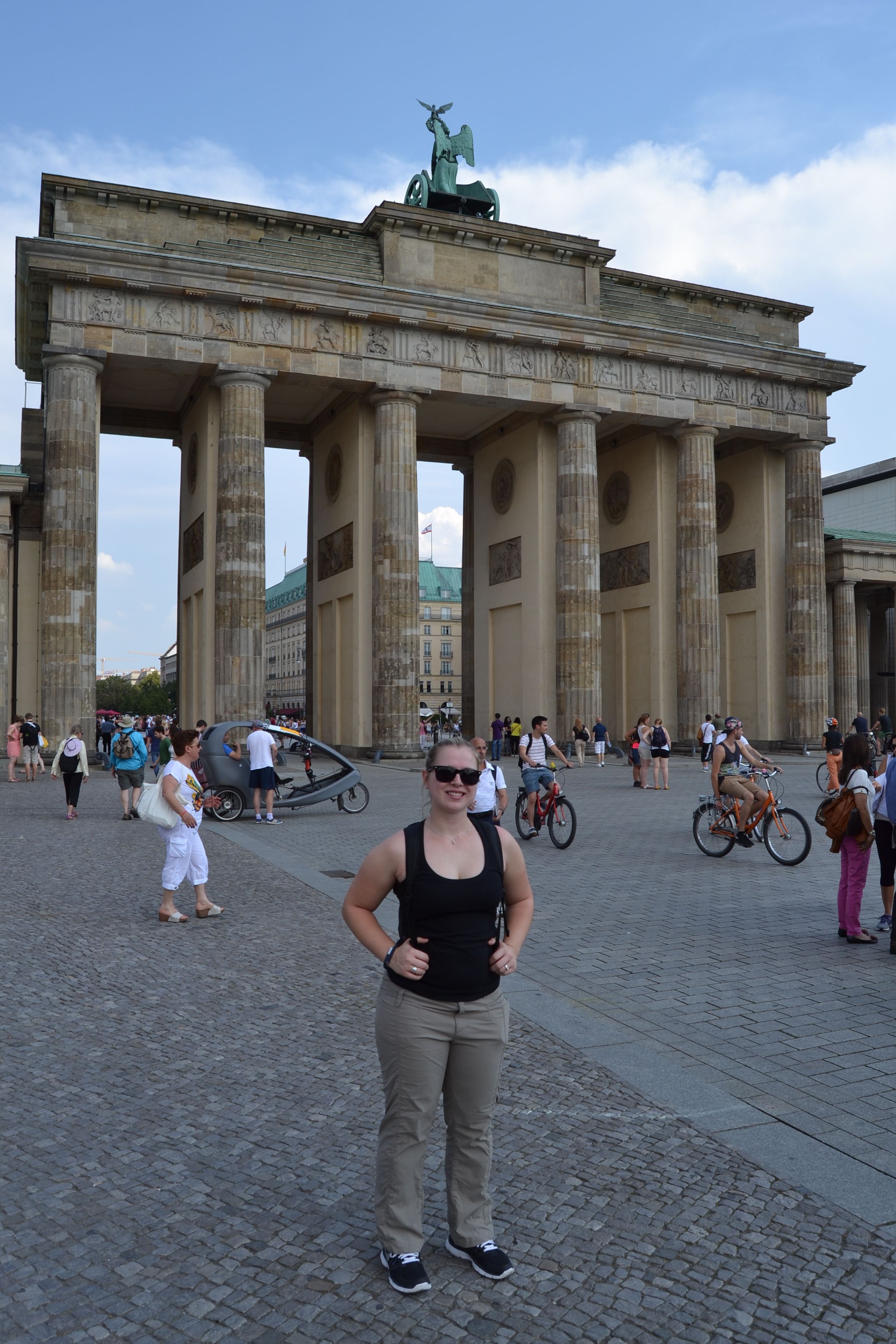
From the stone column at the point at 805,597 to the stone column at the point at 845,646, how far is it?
5013 millimetres

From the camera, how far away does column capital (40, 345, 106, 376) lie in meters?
30.3

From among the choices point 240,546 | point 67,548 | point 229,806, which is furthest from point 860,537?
point 229,806

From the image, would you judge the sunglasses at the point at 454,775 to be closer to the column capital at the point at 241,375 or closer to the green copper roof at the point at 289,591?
the column capital at the point at 241,375

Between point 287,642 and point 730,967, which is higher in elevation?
point 287,642

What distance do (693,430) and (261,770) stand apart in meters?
26.1

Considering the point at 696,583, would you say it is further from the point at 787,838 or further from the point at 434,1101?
the point at 434,1101

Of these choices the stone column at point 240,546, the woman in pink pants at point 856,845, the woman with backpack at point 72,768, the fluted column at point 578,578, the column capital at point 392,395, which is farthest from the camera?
the fluted column at point 578,578

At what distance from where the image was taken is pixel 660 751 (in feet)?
76.7

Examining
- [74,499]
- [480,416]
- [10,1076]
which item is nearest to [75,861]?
[10,1076]

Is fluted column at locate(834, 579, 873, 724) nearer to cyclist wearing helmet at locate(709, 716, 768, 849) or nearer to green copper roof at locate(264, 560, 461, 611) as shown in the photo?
cyclist wearing helmet at locate(709, 716, 768, 849)

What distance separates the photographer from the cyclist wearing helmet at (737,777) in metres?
12.3

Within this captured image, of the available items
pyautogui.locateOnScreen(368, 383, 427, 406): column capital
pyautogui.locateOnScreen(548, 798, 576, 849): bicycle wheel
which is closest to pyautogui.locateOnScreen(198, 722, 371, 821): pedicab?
pyautogui.locateOnScreen(548, 798, 576, 849): bicycle wheel

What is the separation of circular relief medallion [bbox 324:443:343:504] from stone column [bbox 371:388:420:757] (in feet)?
11.1

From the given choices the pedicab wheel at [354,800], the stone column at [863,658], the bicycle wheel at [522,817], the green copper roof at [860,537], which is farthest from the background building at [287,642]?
the bicycle wheel at [522,817]
